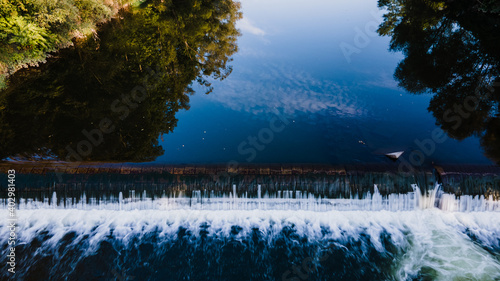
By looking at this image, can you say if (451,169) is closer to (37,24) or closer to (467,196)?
(467,196)

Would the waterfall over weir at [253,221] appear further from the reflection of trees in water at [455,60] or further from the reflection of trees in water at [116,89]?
the reflection of trees in water at [455,60]

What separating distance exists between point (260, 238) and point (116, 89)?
23.9ft

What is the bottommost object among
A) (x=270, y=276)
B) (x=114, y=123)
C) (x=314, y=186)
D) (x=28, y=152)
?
(x=270, y=276)

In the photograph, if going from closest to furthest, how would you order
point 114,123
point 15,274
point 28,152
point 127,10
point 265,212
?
1. point 15,274
2. point 265,212
3. point 28,152
4. point 114,123
5. point 127,10

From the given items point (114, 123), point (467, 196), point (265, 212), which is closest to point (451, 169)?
point (467, 196)

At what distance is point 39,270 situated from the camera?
21.8 feet

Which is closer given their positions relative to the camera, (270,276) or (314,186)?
(270,276)

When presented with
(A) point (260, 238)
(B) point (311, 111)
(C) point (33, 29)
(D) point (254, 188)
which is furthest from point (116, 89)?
(A) point (260, 238)

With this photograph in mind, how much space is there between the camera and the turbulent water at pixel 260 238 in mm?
6688

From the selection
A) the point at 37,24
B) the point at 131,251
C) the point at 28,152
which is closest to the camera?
the point at 131,251

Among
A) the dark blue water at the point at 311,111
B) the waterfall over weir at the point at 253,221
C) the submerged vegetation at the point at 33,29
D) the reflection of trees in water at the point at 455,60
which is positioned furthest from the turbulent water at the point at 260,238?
the submerged vegetation at the point at 33,29

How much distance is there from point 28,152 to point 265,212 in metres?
6.49

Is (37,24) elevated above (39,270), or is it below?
above

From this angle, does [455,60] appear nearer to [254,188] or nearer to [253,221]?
[254,188]
